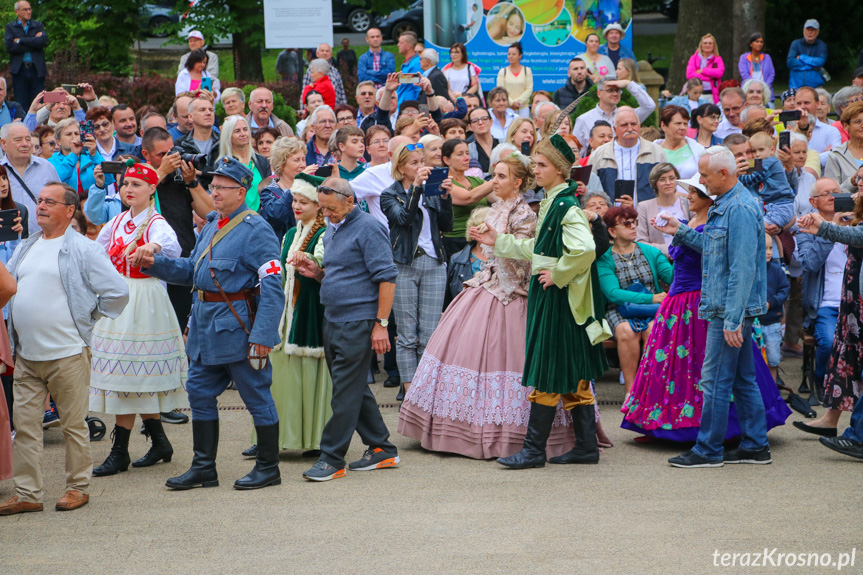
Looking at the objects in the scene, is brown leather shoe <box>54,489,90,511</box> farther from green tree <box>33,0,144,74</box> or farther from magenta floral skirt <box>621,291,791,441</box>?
green tree <box>33,0,144,74</box>

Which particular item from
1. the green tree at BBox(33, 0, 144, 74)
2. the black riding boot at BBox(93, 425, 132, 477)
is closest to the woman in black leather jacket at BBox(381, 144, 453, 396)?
the black riding boot at BBox(93, 425, 132, 477)

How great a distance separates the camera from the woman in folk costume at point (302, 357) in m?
6.73

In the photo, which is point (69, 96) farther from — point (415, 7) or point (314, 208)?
point (415, 7)

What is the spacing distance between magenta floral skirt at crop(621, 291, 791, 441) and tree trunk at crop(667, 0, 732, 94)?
42.4 ft

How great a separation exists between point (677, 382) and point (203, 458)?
10.4 ft

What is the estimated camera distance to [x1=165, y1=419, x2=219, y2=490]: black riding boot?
20.1 ft

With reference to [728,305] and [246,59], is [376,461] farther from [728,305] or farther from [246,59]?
[246,59]

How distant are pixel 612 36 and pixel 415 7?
11.6m

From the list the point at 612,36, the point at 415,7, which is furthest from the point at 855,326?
the point at 415,7

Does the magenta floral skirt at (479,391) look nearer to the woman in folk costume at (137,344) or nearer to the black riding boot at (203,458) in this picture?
the black riding boot at (203,458)

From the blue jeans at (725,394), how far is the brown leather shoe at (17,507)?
13.1 feet

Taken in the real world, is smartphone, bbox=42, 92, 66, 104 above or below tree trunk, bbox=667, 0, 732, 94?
below

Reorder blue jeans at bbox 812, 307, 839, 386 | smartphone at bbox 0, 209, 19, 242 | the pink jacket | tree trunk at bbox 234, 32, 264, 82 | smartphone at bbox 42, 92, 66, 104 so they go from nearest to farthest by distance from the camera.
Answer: smartphone at bbox 0, 209, 19, 242, blue jeans at bbox 812, 307, 839, 386, smartphone at bbox 42, 92, 66, 104, the pink jacket, tree trunk at bbox 234, 32, 264, 82

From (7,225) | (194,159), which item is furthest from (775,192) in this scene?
(7,225)
